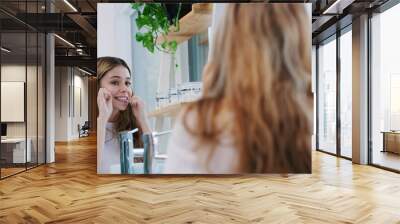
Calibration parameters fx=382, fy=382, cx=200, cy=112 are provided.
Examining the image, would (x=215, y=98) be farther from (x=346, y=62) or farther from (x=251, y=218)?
(x=346, y=62)

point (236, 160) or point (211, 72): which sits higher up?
point (211, 72)

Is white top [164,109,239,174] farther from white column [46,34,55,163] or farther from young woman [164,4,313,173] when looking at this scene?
white column [46,34,55,163]


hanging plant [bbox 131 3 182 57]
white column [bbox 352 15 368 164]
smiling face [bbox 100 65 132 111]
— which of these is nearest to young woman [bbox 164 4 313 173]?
hanging plant [bbox 131 3 182 57]

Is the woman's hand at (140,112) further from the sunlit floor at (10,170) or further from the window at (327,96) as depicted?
the window at (327,96)

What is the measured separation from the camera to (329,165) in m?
7.59

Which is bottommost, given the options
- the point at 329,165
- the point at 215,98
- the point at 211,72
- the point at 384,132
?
the point at 329,165

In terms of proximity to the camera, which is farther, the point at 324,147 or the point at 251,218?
the point at 324,147

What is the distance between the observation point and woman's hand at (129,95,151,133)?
6055 millimetres

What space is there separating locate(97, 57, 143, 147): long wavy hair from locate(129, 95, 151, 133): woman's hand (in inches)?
2.3

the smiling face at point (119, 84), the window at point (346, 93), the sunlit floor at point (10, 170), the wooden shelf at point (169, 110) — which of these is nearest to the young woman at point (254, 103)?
the wooden shelf at point (169, 110)

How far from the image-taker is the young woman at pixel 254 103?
5.90 metres

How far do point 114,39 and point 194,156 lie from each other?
2.24m

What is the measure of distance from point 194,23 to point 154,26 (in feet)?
2.09

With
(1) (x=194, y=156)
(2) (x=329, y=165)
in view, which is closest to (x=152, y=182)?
(1) (x=194, y=156)
